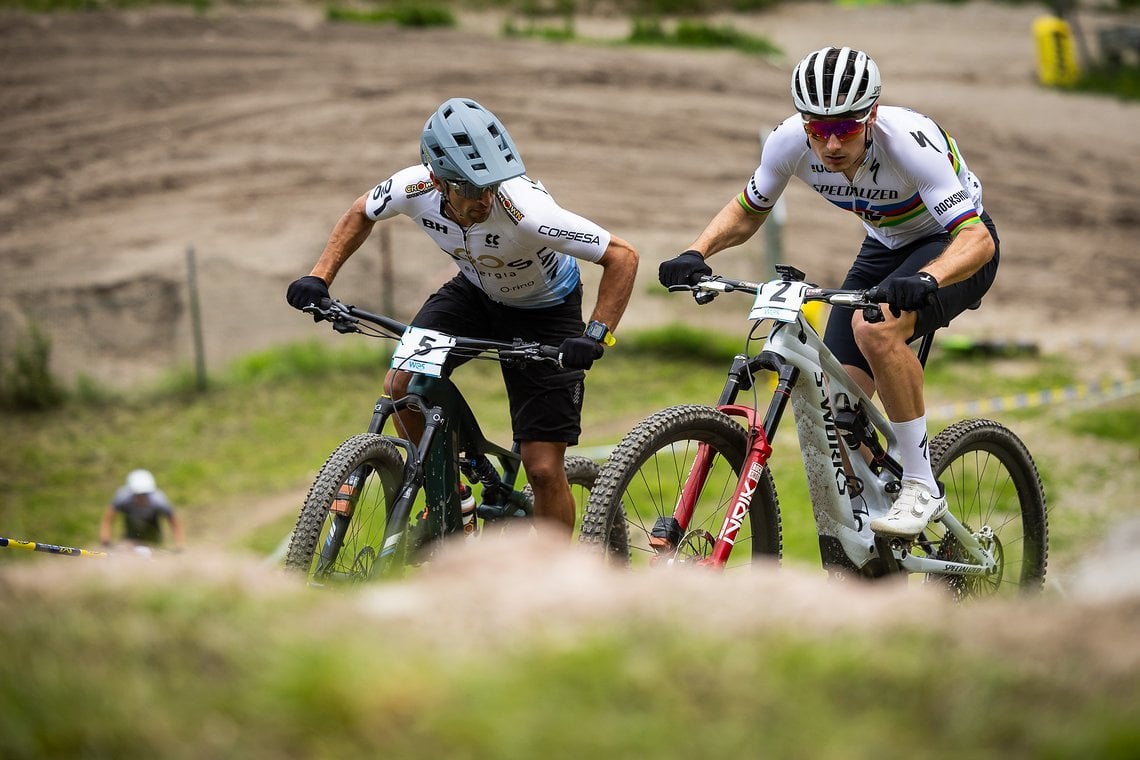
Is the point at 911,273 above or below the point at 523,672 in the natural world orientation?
above

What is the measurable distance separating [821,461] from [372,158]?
1877cm

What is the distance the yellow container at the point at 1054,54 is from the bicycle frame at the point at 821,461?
2547 cm

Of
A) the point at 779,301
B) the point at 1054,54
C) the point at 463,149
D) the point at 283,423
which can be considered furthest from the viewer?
the point at 1054,54

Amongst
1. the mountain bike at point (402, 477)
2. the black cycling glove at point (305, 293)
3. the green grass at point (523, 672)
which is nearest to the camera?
the green grass at point (523, 672)

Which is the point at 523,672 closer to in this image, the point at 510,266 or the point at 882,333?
the point at 882,333

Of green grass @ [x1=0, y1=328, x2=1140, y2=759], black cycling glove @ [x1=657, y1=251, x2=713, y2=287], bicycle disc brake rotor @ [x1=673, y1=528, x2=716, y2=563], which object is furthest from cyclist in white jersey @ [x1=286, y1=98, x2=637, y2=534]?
green grass @ [x1=0, y1=328, x2=1140, y2=759]

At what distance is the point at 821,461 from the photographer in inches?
235

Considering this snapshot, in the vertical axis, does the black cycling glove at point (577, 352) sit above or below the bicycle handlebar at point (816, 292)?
below

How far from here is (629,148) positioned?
2502 centimetres

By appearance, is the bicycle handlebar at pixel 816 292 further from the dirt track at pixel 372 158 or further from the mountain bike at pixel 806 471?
the dirt track at pixel 372 158

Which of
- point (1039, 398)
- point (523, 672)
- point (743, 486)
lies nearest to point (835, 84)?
point (743, 486)

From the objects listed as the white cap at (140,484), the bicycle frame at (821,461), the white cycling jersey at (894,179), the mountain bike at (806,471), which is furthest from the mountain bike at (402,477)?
the white cap at (140,484)

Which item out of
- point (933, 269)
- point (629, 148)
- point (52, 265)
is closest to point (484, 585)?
point (933, 269)

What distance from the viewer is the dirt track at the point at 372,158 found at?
19.9m
